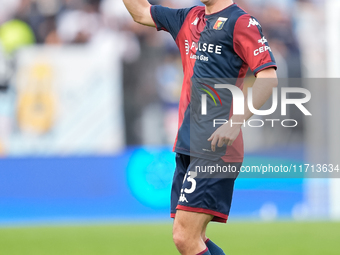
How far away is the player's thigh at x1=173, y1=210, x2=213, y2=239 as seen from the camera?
3432 mm

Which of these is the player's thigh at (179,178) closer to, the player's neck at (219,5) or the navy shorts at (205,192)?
the navy shorts at (205,192)

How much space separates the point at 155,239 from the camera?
684 centimetres

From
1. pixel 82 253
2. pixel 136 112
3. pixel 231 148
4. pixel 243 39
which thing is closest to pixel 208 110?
pixel 231 148

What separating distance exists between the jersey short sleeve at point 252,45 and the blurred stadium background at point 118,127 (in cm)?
417

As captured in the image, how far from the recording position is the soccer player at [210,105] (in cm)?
330

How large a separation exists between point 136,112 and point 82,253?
3.51 metres

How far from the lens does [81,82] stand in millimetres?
9211

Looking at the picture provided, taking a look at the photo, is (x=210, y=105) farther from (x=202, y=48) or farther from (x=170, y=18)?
(x=170, y=18)

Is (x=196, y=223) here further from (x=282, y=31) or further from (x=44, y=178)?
(x=282, y=31)

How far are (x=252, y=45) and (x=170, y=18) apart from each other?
76cm

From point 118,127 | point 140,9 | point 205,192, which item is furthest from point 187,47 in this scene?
point 118,127

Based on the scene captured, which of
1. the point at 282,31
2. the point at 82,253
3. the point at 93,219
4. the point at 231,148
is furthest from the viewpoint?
the point at 282,31

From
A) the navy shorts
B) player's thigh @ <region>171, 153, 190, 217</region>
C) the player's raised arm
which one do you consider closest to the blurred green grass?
player's thigh @ <region>171, 153, 190, 217</region>

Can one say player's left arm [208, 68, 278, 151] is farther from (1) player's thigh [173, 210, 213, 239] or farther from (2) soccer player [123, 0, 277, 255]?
(1) player's thigh [173, 210, 213, 239]
